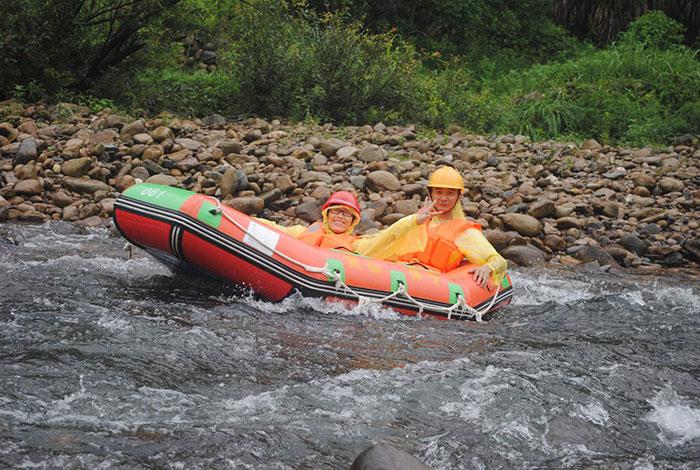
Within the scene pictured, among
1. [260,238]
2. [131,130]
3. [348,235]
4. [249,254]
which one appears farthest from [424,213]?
[131,130]

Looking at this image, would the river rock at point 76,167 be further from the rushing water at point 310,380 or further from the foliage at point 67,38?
the rushing water at point 310,380

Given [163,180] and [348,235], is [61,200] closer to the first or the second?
[163,180]

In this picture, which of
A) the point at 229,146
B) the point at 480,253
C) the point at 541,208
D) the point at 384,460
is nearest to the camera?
the point at 384,460

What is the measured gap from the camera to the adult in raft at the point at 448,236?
6520mm

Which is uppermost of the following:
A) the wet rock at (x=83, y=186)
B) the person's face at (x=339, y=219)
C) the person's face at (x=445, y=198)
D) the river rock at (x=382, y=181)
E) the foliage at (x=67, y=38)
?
the foliage at (x=67, y=38)

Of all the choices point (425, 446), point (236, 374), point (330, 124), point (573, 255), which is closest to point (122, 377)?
point (236, 374)

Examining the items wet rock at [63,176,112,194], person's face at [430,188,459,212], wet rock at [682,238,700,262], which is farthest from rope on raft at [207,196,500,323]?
wet rock at [63,176,112,194]

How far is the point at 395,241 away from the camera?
655 cm

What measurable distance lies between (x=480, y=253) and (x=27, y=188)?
5.16 metres

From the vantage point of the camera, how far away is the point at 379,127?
38.1ft

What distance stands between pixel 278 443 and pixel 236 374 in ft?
2.92

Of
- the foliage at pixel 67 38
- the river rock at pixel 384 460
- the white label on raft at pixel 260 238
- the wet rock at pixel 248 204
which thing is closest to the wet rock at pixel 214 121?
the foliage at pixel 67 38

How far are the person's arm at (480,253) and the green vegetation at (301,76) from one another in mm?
5716

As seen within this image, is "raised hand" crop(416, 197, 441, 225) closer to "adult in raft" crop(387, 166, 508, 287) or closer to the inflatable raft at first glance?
"adult in raft" crop(387, 166, 508, 287)
